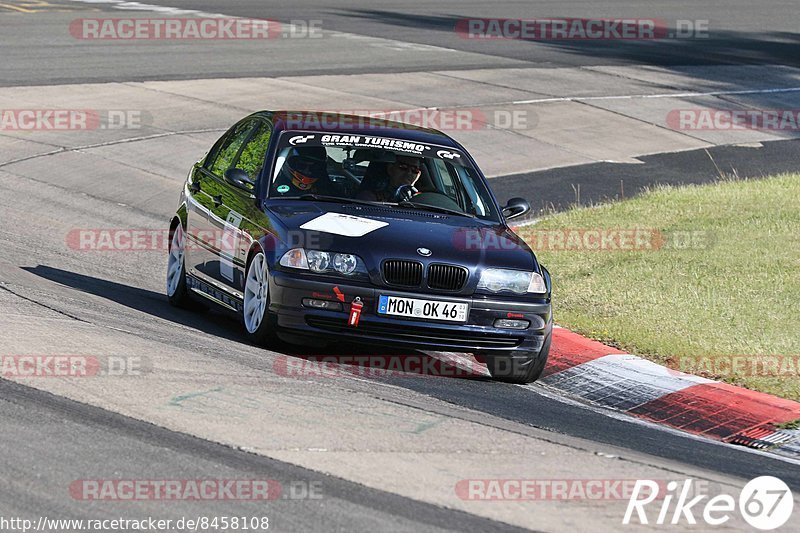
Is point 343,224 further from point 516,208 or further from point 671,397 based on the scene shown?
point 671,397

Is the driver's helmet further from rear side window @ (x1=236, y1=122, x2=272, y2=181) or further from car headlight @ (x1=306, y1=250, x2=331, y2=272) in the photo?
car headlight @ (x1=306, y1=250, x2=331, y2=272)

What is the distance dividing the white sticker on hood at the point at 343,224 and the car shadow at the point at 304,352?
0.83 m

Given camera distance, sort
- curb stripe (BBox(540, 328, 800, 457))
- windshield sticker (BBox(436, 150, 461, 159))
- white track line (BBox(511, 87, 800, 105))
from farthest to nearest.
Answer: white track line (BBox(511, 87, 800, 105)), windshield sticker (BBox(436, 150, 461, 159)), curb stripe (BBox(540, 328, 800, 457))

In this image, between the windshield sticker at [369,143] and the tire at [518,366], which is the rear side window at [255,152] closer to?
the windshield sticker at [369,143]

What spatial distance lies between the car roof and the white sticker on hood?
1.11m

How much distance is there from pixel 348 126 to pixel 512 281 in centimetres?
207

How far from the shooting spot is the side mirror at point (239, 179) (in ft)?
33.2

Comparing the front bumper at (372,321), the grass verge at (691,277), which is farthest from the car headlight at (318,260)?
the grass verge at (691,277)

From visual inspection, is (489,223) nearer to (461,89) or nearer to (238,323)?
(238,323)

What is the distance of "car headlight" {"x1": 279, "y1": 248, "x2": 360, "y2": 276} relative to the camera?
9070 mm

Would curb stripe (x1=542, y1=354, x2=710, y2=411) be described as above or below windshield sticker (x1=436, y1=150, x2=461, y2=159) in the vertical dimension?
below

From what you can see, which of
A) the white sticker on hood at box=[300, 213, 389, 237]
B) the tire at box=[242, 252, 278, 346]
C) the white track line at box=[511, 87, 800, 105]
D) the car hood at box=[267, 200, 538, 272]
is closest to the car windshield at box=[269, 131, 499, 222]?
the car hood at box=[267, 200, 538, 272]

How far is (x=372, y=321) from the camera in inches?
354

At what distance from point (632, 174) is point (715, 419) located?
11189 mm
